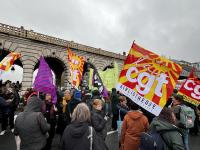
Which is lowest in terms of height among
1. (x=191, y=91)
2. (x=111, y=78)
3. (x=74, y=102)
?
(x=74, y=102)

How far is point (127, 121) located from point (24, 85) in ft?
65.5

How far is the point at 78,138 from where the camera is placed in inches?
129

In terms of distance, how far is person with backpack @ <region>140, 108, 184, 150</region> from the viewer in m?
3.44

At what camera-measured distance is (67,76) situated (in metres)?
28.3

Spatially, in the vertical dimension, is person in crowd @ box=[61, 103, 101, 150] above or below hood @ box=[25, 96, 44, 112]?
below

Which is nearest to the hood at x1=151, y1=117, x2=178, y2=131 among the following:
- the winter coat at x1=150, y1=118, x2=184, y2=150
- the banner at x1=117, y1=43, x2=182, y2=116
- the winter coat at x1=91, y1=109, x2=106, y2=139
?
the winter coat at x1=150, y1=118, x2=184, y2=150

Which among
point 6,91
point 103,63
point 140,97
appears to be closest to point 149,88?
point 140,97

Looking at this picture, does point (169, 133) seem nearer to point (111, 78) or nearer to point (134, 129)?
point (134, 129)

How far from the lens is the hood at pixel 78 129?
3266mm

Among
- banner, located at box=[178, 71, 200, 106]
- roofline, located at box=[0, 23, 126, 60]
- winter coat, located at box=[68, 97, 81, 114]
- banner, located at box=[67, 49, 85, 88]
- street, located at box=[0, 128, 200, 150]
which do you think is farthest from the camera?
roofline, located at box=[0, 23, 126, 60]

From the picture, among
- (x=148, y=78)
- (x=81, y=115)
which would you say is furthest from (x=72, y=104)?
(x=81, y=115)

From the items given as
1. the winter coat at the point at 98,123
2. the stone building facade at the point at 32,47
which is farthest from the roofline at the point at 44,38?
the winter coat at the point at 98,123

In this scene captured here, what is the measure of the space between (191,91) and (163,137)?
5.67m

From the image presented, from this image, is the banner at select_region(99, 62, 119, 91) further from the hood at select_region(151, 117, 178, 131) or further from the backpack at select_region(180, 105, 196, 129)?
the hood at select_region(151, 117, 178, 131)
